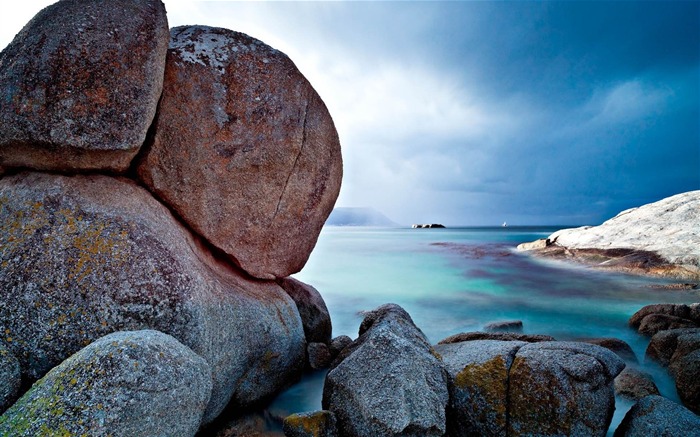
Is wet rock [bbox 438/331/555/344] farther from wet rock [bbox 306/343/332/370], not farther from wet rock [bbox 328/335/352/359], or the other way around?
wet rock [bbox 306/343/332/370]

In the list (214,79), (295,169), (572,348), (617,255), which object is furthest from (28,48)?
(617,255)

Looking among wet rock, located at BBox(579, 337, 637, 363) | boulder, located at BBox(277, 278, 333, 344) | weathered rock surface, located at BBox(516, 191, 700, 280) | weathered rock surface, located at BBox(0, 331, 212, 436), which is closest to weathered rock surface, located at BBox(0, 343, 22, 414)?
weathered rock surface, located at BBox(0, 331, 212, 436)

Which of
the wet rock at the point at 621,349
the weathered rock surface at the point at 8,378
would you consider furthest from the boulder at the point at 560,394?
the weathered rock surface at the point at 8,378

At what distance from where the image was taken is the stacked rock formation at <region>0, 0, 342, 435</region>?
12.7 feet

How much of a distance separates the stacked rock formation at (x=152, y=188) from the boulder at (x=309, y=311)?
32.2 inches

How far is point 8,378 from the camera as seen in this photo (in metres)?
3.33

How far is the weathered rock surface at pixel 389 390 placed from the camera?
388 centimetres

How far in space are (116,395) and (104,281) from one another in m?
1.51

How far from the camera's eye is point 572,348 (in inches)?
196

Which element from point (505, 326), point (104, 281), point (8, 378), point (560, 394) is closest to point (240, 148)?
point (104, 281)

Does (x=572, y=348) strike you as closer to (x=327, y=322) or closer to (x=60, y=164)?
(x=327, y=322)

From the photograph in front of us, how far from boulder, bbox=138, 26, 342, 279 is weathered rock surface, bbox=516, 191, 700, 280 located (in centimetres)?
1758

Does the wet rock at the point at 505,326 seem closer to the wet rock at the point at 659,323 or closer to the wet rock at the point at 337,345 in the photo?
the wet rock at the point at 659,323

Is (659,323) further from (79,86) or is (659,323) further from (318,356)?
(79,86)
